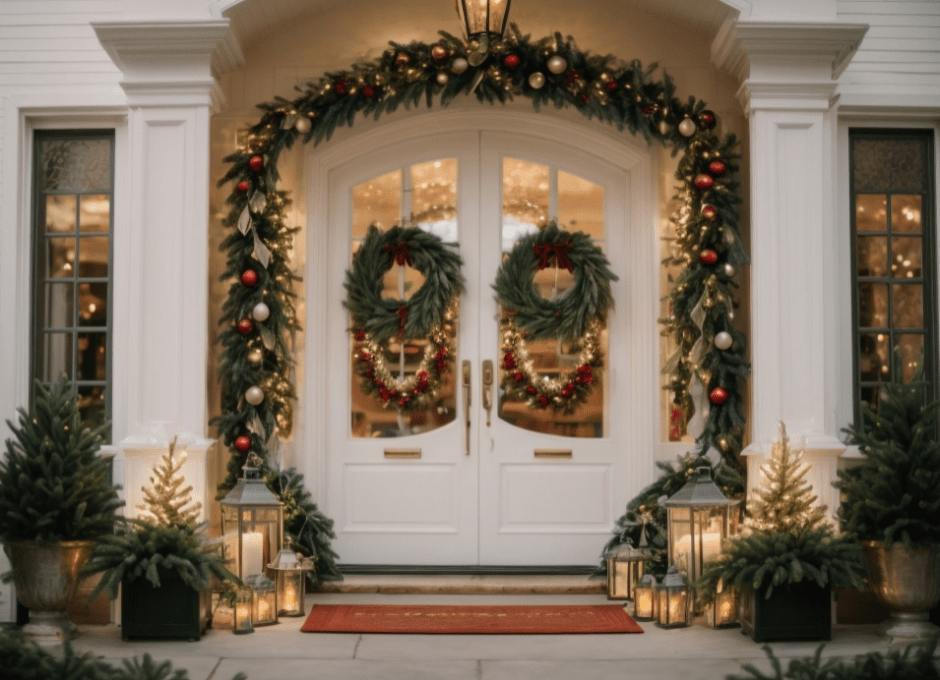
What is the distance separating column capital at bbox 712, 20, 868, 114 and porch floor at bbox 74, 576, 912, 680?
2.97 metres

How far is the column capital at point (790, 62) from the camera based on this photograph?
6.29 meters

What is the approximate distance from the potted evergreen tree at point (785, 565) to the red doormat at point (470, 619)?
2.06 feet

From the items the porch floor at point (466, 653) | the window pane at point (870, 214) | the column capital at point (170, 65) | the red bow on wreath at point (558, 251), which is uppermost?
the column capital at point (170, 65)

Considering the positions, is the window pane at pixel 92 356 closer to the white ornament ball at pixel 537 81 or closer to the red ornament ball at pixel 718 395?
the white ornament ball at pixel 537 81

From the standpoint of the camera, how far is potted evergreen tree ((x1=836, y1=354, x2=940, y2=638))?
5.74m

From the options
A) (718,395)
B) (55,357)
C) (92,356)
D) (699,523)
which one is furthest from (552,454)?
(55,357)

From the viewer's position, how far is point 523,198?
7.30 metres

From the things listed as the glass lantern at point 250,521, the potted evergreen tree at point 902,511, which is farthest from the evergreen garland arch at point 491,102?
the potted evergreen tree at point 902,511

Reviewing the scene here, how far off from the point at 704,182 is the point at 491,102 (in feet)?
4.54

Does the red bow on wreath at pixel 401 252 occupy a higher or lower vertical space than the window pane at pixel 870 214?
lower

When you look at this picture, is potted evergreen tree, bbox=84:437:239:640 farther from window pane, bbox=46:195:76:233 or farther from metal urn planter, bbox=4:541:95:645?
window pane, bbox=46:195:76:233

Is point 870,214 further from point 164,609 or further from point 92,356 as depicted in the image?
point 92,356

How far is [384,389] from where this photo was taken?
7.16 metres

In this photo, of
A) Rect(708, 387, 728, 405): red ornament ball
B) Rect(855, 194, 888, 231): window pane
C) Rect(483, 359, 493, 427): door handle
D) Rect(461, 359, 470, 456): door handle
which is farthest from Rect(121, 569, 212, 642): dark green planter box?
Rect(855, 194, 888, 231): window pane
